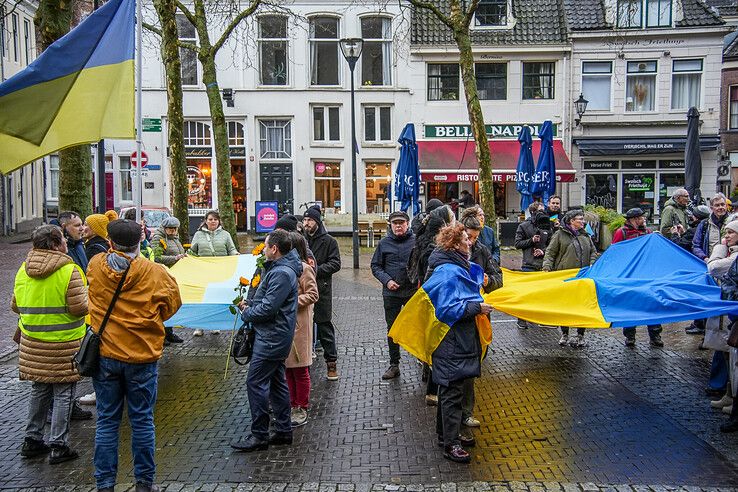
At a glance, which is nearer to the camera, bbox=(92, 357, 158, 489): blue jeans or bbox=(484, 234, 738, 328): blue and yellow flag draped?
bbox=(92, 357, 158, 489): blue jeans

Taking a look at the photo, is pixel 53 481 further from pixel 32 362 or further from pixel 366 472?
pixel 366 472

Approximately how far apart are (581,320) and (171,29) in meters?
11.1

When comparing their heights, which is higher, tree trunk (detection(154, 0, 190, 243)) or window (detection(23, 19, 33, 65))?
window (detection(23, 19, 33, 65))

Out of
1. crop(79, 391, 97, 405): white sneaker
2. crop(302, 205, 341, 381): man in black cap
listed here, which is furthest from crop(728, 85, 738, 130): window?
crop(79, 391, 97, 405): white sneaker

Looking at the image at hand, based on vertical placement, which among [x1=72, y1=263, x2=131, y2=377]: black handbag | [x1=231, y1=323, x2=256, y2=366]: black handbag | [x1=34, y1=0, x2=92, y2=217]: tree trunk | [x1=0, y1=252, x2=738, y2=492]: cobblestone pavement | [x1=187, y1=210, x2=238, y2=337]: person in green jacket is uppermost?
[x1=34, y1=0, x2=92, y2=217]: tree trunk

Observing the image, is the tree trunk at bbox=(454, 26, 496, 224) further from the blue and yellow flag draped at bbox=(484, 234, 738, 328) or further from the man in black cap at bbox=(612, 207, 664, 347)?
the blue and yellow flag draped at bbox=(484, 234, 738, 328)

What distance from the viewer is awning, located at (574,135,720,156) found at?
2717cm

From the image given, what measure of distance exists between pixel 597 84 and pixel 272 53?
43.6 ft

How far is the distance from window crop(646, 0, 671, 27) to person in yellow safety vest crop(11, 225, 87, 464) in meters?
26.9

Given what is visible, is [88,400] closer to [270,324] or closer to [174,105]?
[270,324]

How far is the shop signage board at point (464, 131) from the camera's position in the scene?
91.6ft

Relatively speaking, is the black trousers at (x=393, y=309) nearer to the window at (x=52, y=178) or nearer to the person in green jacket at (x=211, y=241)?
the person in green jacket at (x=211, y=241)

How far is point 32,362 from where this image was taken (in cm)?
590

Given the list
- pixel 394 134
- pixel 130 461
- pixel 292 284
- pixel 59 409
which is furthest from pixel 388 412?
pixel 394 134
